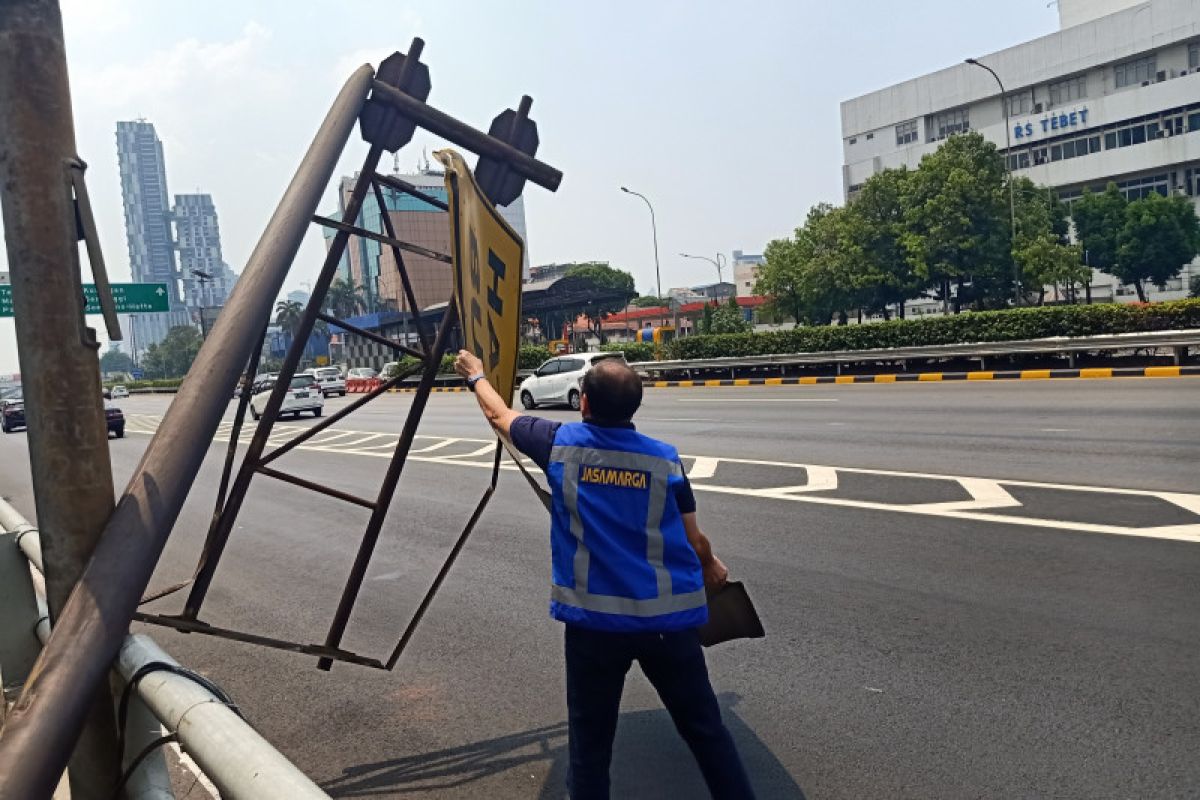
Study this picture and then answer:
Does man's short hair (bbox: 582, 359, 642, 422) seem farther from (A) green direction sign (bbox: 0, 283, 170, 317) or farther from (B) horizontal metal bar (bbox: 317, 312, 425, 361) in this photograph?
(A) green direction sign (bbox: 0, 283, 170, 317)

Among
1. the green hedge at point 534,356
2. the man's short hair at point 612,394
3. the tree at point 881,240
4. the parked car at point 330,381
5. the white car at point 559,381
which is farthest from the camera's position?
the tree at point 881,240

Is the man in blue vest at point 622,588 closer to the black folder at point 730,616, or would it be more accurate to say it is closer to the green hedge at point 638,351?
the black folder at point 730,616

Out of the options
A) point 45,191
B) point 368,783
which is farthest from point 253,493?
point 45,191

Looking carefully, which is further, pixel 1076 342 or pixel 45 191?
pixel 1076 342

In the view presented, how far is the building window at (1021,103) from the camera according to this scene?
225ft

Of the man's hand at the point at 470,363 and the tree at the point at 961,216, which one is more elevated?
the tree at the point at 961,216

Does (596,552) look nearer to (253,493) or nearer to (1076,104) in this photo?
(253,493)

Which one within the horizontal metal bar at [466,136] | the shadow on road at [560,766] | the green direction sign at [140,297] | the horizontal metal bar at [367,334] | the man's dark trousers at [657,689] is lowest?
the shadow on road at [560,766]

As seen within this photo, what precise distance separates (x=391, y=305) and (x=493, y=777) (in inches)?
4605

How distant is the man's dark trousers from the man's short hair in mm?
681

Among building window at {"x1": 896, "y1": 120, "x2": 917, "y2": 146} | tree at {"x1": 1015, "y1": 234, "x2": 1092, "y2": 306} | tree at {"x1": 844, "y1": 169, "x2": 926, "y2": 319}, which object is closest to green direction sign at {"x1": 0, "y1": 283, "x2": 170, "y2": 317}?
tree at {"x1": 844, "y1": 169, "x2": 926, "y2": 319}

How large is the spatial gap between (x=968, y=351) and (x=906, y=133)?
6044cm

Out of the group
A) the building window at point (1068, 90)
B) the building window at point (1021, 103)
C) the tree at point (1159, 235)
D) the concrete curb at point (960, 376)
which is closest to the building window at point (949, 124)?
the building window at point (1021, 103)

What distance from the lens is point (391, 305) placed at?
11731cm
